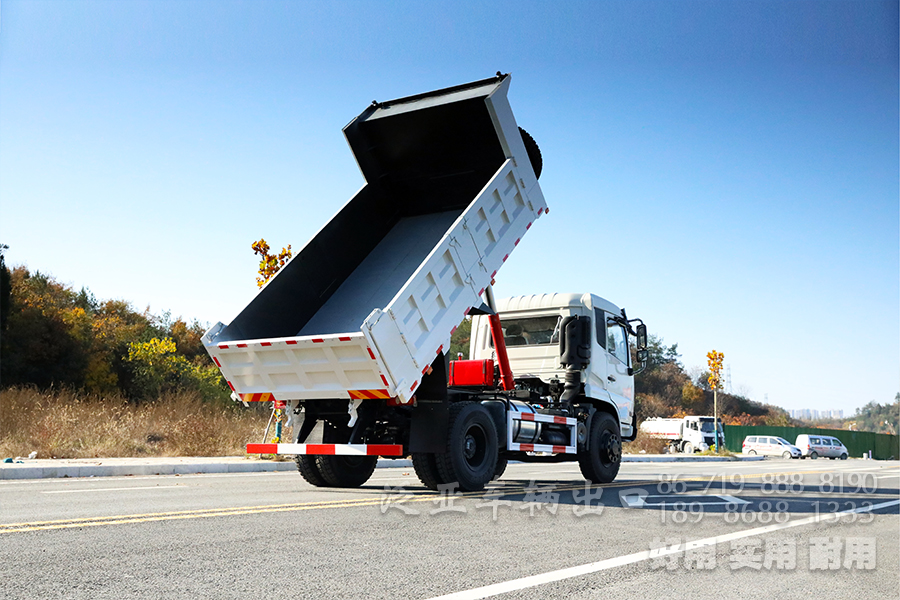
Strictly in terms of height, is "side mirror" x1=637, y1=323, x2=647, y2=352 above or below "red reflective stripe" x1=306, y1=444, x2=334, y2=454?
above

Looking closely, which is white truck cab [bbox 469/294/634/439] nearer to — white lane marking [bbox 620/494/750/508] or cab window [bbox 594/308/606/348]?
cab window [bbox 594/308/606/348]

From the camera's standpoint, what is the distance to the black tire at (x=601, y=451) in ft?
39.3

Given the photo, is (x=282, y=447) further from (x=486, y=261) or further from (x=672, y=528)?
(x=672, y=528)

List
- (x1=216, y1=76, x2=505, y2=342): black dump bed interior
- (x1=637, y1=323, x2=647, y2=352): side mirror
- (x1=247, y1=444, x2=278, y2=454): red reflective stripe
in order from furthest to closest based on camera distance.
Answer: (x1=637, y1=323, x2=647, y2=352): side mirror < (x1=216, y1=76, x2=505, y2=342): black dump bed interior < (x1=247, y1=444, x2=278, y2=454): red reflective stripe

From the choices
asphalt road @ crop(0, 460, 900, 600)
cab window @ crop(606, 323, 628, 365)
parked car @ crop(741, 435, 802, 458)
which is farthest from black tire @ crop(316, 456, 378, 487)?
parked car @ crop(741, 435, 802, 458)

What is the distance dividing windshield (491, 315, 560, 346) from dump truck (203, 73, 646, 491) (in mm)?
25

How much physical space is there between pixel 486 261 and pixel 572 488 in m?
3.53

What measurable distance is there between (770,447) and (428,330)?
3878 centimetres

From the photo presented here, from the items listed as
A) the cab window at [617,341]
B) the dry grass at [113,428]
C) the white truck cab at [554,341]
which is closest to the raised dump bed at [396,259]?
the white truck cab at [554,341]

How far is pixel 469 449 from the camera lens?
949 cm

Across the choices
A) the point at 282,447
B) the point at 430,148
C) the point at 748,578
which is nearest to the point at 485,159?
the point at 430,148

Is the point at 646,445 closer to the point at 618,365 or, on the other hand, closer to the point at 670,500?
the point at 618,365

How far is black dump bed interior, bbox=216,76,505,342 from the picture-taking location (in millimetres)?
9820

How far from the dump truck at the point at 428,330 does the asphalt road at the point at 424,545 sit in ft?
2.45
